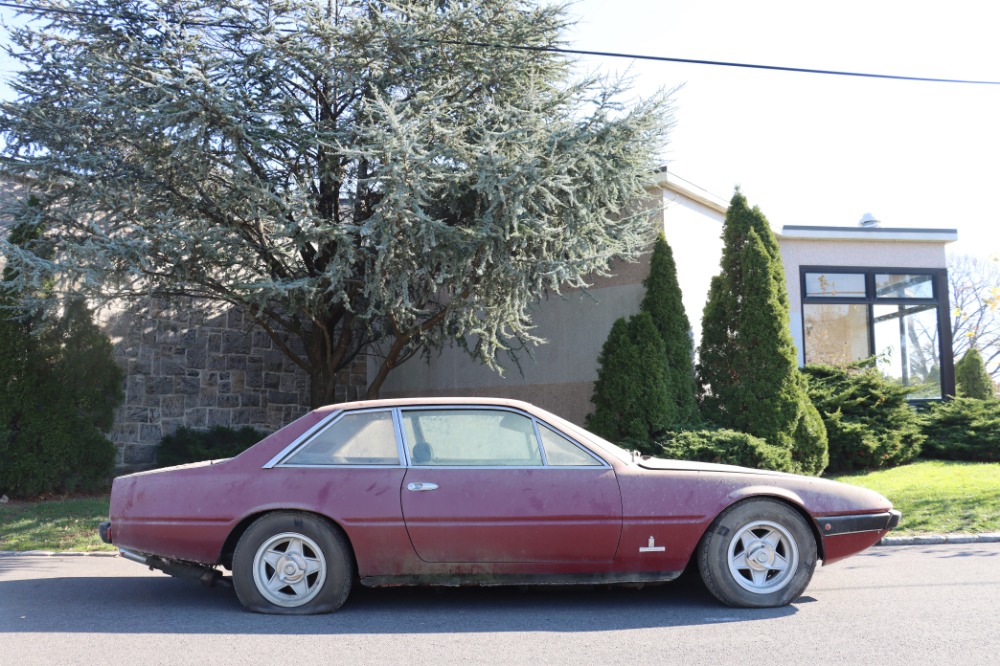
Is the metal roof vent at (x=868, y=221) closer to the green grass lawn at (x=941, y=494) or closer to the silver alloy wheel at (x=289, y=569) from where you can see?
the green grass lawn at (x=941, y=494)

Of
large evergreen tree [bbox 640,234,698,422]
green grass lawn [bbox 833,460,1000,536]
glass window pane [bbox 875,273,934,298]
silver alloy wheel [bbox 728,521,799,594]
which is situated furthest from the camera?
glass window pane [bbox 875,273,934,298]

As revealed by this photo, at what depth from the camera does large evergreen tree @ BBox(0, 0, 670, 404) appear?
386 inches

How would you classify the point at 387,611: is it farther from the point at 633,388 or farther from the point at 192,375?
the point at 192,375

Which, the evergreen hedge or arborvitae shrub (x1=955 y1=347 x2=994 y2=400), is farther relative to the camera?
arborvitae shrub (x1=955 y1=347 x2=994 y2=400)

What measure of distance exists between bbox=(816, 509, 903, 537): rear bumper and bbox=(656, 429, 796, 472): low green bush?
4.62 m

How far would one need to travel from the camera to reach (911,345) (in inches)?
644

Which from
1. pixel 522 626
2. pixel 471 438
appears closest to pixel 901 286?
pixel 471 438

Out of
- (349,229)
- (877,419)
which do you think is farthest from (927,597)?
(877,419)

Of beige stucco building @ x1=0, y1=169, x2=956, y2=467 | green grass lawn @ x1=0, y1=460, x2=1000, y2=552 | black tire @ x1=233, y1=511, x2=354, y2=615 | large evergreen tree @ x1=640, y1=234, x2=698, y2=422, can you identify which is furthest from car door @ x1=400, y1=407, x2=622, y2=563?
→ large evergreen tree @ x1=640, y1=234, x2=698, y2=422

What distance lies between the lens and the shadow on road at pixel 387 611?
203 inches

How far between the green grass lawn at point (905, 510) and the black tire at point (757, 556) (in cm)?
368

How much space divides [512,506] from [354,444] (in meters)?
1.13

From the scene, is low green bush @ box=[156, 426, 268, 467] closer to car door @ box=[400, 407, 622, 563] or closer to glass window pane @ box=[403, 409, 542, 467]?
glass window pane @ box=[403, 409, 542, 467]

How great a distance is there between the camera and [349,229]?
9.77m
